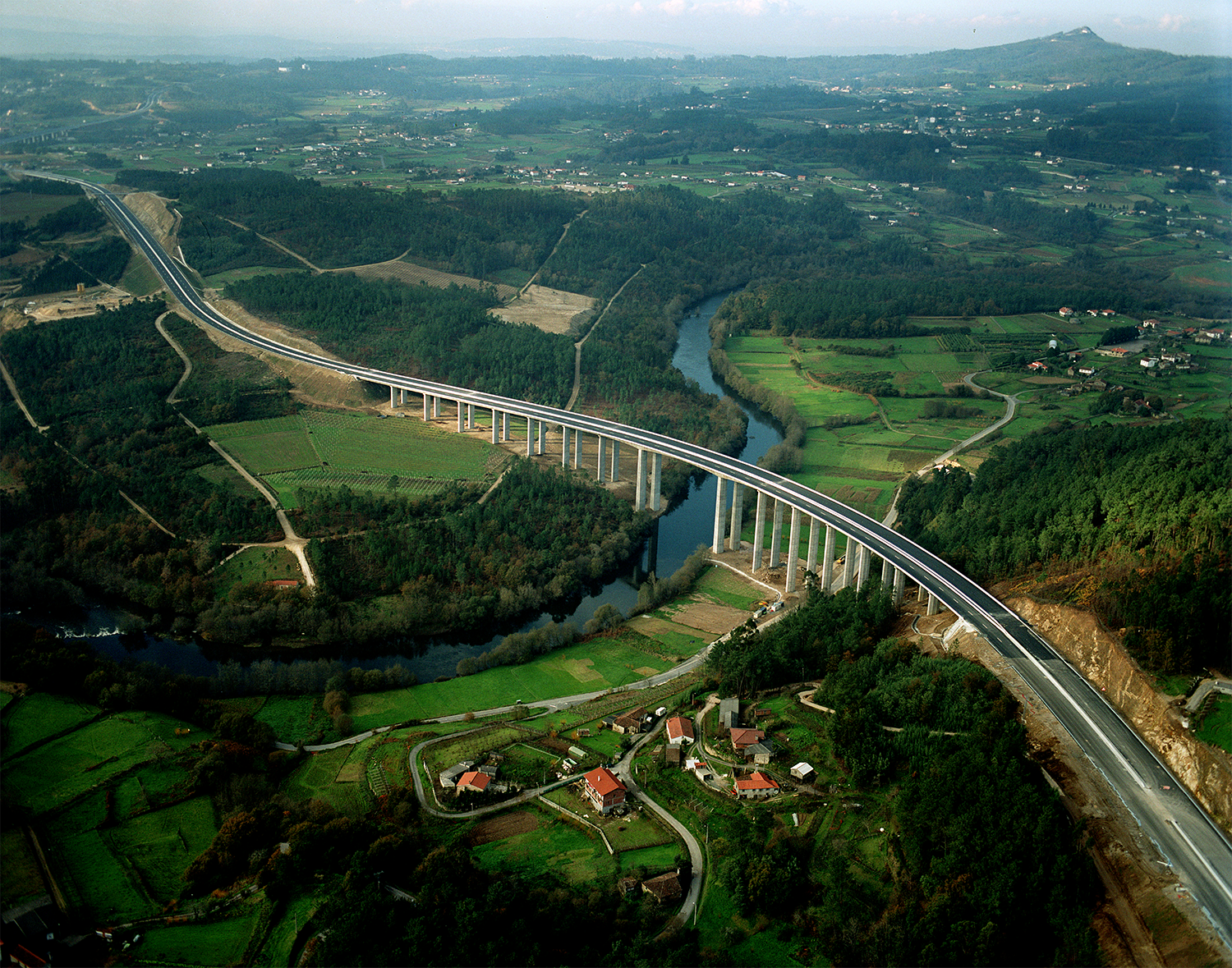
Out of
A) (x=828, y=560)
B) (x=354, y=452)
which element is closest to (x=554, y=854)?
(x=828, y=560)

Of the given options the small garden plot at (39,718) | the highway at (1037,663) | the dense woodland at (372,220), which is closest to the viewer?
the highway at (1037,663)

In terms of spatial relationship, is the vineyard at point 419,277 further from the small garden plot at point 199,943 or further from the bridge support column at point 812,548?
the small garden plot at point 199,943

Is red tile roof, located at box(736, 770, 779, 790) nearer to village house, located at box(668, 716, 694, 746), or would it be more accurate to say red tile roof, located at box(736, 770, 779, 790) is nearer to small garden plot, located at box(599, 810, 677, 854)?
small garden plot, located at box(599, 810, 677, 854)

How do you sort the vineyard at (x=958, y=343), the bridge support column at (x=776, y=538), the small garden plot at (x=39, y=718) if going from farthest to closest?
1. the vineyard at (x=958, y=343)
2. the bridge support column at (x=776, y=538)
3. the small garden plot at (x=39, y=718)

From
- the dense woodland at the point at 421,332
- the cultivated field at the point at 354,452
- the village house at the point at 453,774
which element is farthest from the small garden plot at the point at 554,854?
the dense woodland at the point at 421,332

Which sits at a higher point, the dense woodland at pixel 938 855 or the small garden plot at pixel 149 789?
the dense woodland at pixel 938 855

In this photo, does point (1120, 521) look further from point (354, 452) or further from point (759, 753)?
point (354, 452)

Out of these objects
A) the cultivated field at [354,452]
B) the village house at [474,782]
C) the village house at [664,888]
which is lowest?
the village house at [474,782]

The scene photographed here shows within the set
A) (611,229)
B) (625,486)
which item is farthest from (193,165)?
(625,486)
